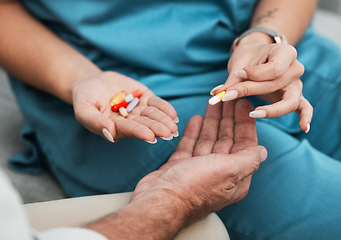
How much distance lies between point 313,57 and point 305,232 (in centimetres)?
47

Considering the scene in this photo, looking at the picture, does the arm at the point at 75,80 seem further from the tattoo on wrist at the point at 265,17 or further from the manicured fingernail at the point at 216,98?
the tattoo on wrist at the point at 265,17

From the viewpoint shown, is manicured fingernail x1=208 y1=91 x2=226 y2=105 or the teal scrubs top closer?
manicured fingernail x1=208 y1=91 x2=226 y2=105

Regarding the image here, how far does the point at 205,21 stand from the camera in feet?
2.79

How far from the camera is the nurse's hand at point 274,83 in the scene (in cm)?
59

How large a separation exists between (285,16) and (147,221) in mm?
629

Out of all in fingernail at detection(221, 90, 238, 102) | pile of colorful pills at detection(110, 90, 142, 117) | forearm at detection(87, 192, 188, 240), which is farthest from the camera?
pile of colorful pills at detection(110, 90, 142, 117)

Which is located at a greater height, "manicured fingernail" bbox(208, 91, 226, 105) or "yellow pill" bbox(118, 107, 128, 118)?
"manicured fingernail" bbox(208, 91, 226, 105)

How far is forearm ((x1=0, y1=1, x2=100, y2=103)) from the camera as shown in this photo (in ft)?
2.65

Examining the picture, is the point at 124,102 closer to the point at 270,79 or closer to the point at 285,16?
the point at 270,79

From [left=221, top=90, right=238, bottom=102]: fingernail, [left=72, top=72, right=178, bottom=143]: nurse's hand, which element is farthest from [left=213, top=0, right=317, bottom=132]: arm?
[left=72, top=72, right=178, bottom=143]: nurse's hand

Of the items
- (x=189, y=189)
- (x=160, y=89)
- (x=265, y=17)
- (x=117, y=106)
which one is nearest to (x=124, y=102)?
(x=117, y=106)

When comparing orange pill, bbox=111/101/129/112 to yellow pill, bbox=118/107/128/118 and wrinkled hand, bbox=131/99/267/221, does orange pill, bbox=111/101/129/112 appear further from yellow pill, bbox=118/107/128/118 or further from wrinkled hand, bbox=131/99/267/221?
wrinkled hand, bbox=131/99/267/221

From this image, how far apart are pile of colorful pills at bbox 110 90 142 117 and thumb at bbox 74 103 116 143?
0.05 m

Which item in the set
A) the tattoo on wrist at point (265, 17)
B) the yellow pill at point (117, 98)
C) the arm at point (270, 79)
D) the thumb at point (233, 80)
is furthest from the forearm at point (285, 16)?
the yellow pill at point (117, 98)
